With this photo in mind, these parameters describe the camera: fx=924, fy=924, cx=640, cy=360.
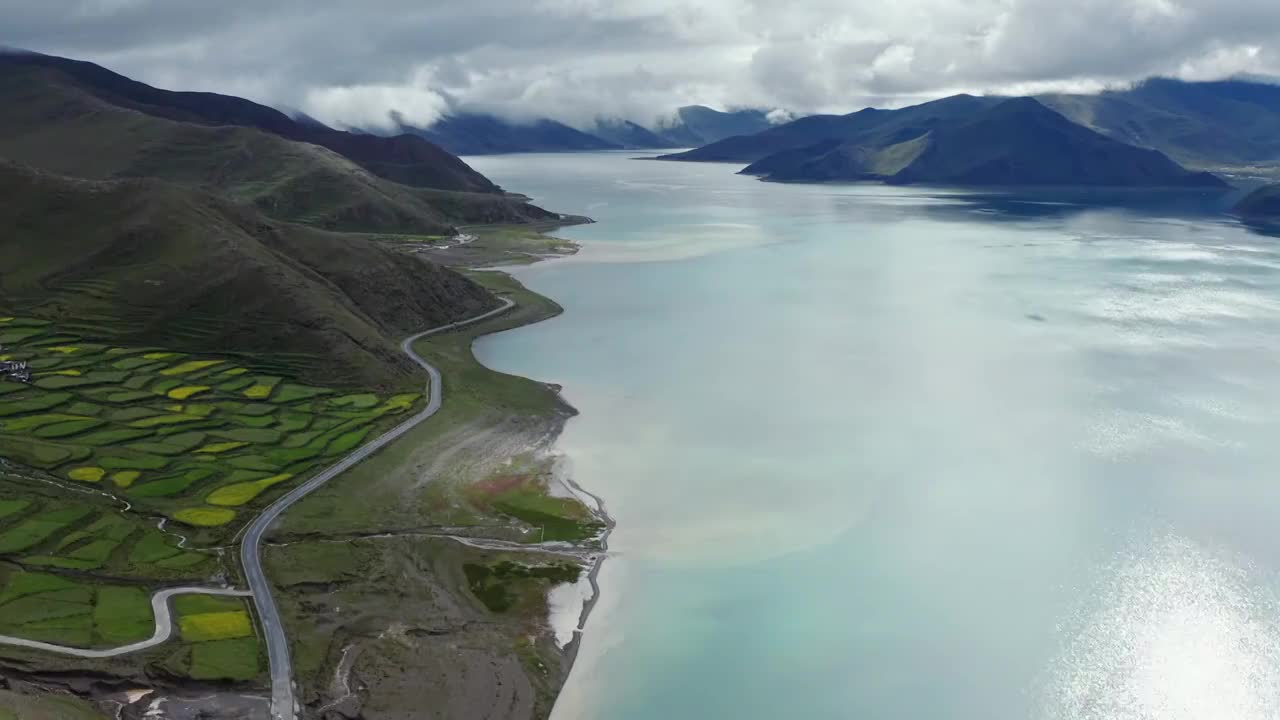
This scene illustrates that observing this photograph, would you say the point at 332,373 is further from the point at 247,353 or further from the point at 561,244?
the point at 561,244

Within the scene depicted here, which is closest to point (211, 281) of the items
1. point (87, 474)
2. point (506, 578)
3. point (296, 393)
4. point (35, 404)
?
point (296, 393)

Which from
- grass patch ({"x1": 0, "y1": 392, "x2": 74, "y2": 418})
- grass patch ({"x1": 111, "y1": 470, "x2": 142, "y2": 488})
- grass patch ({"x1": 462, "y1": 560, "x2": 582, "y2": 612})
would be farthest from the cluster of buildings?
grass patch ({"x1": 462, "y1": 560, "x2": 582, "y2": 612})

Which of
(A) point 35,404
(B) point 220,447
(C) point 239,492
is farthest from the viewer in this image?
(A) point 35,404

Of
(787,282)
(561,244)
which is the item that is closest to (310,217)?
(561,244)

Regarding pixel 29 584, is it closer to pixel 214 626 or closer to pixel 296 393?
pixel 214 626

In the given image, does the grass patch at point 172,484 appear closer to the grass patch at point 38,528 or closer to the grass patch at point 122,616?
the grass patch at point 38,528

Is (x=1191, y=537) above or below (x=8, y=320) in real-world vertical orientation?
below

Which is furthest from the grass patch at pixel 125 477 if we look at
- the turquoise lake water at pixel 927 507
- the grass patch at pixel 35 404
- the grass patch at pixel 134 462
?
the turquoise lake water at pixel 927 507
